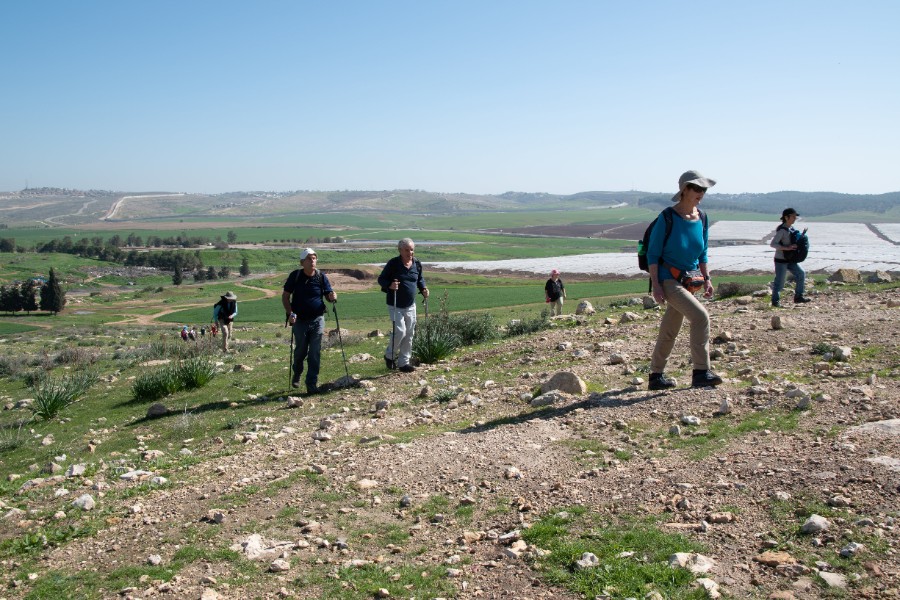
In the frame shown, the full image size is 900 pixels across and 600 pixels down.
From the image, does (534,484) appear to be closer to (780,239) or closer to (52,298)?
(780,239)

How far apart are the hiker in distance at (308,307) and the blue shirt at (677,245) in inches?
200

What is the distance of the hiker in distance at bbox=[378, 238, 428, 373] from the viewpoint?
10.8m

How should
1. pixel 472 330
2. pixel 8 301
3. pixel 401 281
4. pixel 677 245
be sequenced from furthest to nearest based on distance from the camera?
1. pixel 8 301
2. pixel 472 330
3. pixel 401 281
4. pixel 677 245

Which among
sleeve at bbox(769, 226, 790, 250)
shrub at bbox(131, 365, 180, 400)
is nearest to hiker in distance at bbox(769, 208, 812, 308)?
sleeve at bbox(769, 226, 790, 250)

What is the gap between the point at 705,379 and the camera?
7684 millimetres

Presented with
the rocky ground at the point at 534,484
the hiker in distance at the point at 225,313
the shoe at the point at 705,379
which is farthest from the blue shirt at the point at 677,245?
the hiker in distance at the point at 225,313

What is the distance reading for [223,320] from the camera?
18.8 m

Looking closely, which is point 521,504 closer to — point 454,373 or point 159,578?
point 159,578

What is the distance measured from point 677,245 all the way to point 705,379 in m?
1.58

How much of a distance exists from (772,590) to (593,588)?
3.25 feet

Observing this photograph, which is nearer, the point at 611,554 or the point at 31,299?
the point at 611,554

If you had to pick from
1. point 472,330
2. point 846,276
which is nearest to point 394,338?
point 472,330

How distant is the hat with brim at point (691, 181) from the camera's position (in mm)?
7320

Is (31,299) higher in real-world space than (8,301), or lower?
higher
